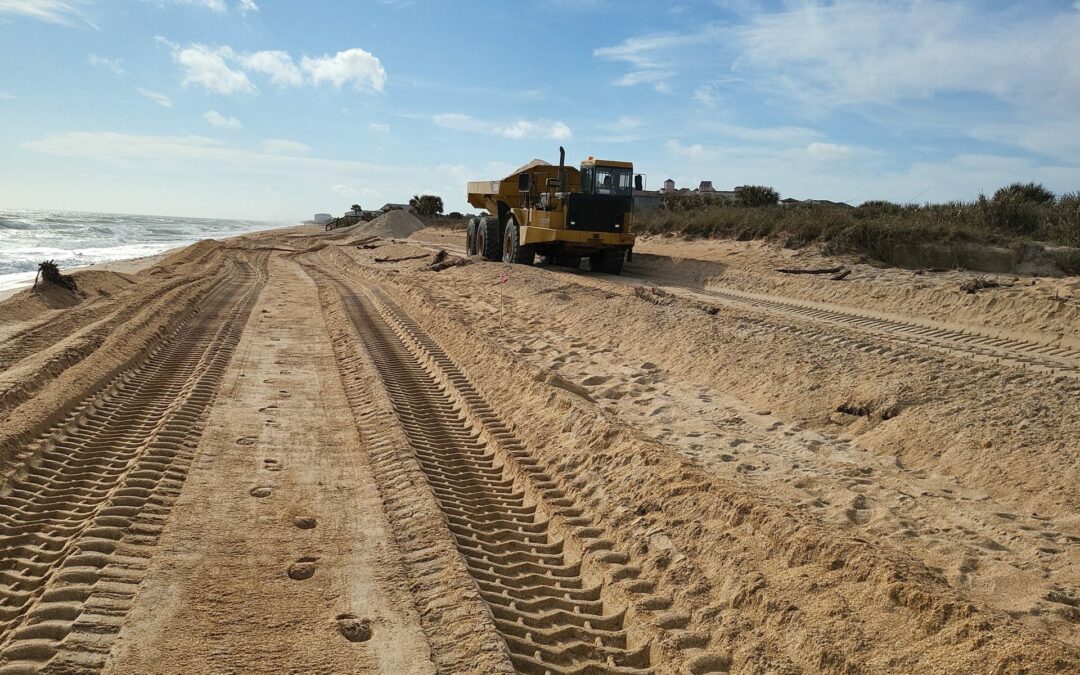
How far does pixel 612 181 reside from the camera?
62.0 ft

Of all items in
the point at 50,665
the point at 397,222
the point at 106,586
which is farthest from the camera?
the point at 397,222

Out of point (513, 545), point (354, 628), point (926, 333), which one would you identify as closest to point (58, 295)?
point (513, 545)

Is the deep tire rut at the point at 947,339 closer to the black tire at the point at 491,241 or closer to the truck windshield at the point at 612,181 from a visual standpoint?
the truck windshield at the point at 612,181

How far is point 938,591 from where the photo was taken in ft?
10.8

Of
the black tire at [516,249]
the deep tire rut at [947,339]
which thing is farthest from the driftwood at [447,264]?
the deep tire rut at [947,339]

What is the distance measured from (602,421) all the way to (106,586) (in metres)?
3.63

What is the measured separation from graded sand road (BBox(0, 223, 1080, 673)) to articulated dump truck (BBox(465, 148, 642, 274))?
348 inches

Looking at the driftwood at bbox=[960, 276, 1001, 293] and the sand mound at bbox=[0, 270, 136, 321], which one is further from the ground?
the driftwood at bbox=[960, 276, 1001, 293]

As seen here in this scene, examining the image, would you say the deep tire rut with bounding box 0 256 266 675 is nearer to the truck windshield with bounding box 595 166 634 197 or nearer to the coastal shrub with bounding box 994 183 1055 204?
the truck windshield with bounding box 595 166 634 197

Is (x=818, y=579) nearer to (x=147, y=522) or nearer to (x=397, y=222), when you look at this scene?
(x=147, y=522)

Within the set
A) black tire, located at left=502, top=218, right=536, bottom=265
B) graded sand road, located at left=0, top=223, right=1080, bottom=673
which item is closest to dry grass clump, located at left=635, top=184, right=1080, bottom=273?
black tire, located at left=502, top=218, right=536, bottom=265

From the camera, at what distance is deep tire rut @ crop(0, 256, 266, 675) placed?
3.16 meters

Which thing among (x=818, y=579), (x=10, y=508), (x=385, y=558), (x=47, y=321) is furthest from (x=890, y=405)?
(x=47, y=321)

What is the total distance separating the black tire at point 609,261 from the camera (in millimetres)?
19516
